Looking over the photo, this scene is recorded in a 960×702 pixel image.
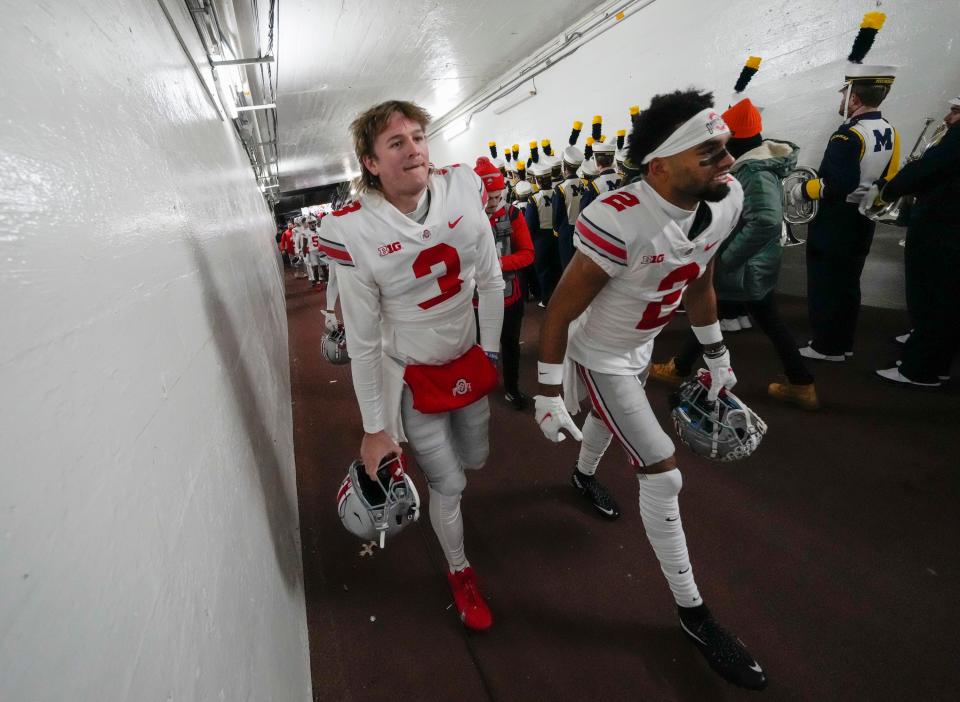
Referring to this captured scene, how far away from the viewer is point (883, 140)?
3273mm

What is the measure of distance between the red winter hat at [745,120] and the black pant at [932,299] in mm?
1387

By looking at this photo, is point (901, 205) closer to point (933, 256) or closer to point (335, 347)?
point (933, 256)

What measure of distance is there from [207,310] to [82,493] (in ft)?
3.41

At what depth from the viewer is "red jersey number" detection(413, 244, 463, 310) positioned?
Result: 1567 millimetres

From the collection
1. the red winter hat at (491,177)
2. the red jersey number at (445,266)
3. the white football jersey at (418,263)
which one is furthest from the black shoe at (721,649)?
the red winter hat at (491,177)

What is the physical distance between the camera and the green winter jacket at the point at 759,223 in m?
3.00

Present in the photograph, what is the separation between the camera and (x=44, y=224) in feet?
1.97

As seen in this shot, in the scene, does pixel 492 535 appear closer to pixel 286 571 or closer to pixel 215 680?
pixel 286 571

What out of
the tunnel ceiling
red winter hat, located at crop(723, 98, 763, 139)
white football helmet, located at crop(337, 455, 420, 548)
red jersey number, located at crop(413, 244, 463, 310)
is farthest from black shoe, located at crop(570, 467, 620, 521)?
the tunnel ceiling

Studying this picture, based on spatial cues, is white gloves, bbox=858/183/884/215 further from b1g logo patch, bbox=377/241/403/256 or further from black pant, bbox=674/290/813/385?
b1g logo patch, bbox=377/241/403/256

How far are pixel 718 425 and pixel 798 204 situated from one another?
3.15 metres

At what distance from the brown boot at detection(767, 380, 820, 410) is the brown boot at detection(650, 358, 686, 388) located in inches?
28.0

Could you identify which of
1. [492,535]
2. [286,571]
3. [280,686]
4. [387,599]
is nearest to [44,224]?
[280,686]

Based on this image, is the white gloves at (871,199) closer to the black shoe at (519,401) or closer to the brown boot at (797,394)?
the brown boot at (797,394)
